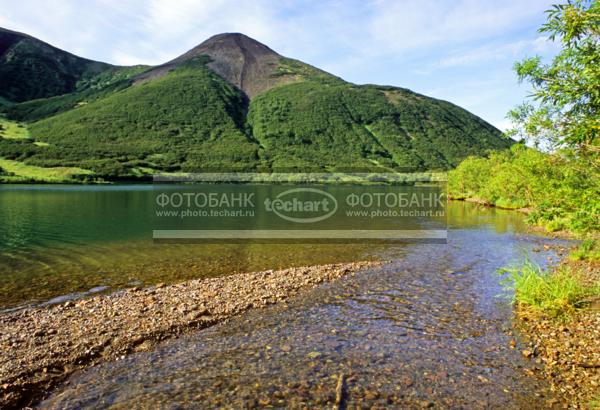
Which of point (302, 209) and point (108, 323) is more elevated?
point (302, 209)

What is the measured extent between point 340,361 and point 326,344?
1302 mm

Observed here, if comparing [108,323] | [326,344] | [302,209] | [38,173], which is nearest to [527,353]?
[326,344]

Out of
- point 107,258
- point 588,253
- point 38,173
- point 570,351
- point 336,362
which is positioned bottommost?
point 107,258

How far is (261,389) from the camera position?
1030cm

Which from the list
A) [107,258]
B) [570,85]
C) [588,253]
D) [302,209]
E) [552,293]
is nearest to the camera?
[570,85]

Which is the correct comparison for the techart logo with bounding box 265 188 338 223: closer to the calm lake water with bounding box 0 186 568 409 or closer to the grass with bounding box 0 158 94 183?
the calm lake water with bounding box 0 186 568 409

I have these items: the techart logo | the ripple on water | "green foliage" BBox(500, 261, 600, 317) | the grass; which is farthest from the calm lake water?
the grass

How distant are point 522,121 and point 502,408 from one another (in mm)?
8878

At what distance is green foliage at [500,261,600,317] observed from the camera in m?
14.7

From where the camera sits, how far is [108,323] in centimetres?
1427

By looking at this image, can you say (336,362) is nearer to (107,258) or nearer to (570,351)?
(570,351)

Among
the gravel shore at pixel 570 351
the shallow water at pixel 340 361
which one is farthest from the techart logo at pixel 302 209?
the gravel shore at pixel 570 351

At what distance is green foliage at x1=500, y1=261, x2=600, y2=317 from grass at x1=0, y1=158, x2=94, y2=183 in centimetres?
19360

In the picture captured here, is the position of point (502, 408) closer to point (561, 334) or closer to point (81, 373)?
point (561, 334)
